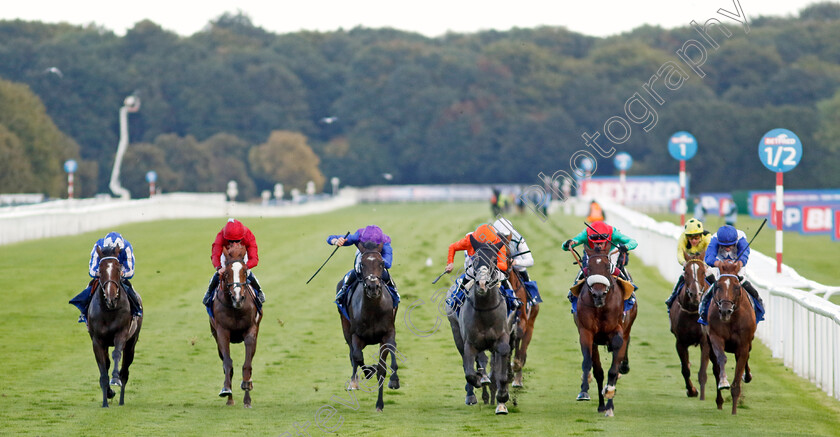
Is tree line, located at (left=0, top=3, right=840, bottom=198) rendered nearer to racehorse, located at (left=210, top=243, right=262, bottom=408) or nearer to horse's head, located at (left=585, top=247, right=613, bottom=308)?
racehorse, located at (left=210, top=243, right=262, bottom=408)

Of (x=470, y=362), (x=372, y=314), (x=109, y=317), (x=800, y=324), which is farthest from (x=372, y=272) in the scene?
(x=800, y=324)

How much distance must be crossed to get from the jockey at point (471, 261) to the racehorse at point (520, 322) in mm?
354

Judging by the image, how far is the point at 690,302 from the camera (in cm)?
1172

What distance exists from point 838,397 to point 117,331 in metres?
6.83

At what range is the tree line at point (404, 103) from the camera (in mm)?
85438

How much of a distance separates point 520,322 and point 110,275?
400 cm

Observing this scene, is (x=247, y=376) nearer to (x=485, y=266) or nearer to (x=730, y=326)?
(x=485, y=266)

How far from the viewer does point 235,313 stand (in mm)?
11461

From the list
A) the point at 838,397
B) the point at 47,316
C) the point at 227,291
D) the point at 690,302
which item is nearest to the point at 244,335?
the point at 227,291

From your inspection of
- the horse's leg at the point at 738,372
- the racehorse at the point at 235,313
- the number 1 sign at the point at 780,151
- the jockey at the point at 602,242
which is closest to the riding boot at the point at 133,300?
the racehorse at the point at 235,313

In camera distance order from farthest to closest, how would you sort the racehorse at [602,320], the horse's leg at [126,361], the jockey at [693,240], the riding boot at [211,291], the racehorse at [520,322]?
the jockey at [693,240]
the racehorse at [520,322]
the riding boot at [211,291]
the horse's leg at [126,361]
the racehorse at [602,320]

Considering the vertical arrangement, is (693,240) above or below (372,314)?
above

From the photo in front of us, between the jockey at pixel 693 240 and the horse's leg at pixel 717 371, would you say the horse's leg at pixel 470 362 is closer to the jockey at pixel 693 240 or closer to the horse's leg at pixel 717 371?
the horse's leg at pixel 717 371

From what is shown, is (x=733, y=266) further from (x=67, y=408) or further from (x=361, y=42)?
(x=361, y=42)
